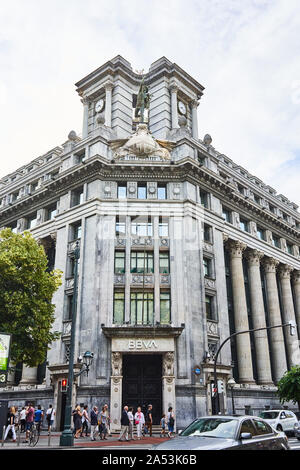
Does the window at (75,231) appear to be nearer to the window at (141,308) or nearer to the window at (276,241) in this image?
the window at (141,308)

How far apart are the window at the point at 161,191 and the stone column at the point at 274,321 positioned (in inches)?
624

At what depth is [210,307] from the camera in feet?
112

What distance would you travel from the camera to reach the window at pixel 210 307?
3369 cm

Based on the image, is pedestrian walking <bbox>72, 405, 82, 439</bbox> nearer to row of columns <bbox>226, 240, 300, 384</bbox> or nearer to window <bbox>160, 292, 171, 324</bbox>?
window <bbox>160, 292, 171, 324</bbox>

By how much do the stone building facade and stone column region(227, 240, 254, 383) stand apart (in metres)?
0.10

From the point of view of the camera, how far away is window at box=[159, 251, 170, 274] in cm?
3272

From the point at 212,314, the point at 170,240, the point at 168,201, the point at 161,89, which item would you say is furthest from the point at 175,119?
the point at 212,314

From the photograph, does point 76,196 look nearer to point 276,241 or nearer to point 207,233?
point 207,233

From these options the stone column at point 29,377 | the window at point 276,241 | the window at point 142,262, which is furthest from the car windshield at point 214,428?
the window at point 276,241

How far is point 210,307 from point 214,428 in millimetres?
25216

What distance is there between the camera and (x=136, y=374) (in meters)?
30.1

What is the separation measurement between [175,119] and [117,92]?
24.2 ft

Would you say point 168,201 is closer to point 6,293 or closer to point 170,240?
point 170,240

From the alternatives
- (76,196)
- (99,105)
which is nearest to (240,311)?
(76,196)
